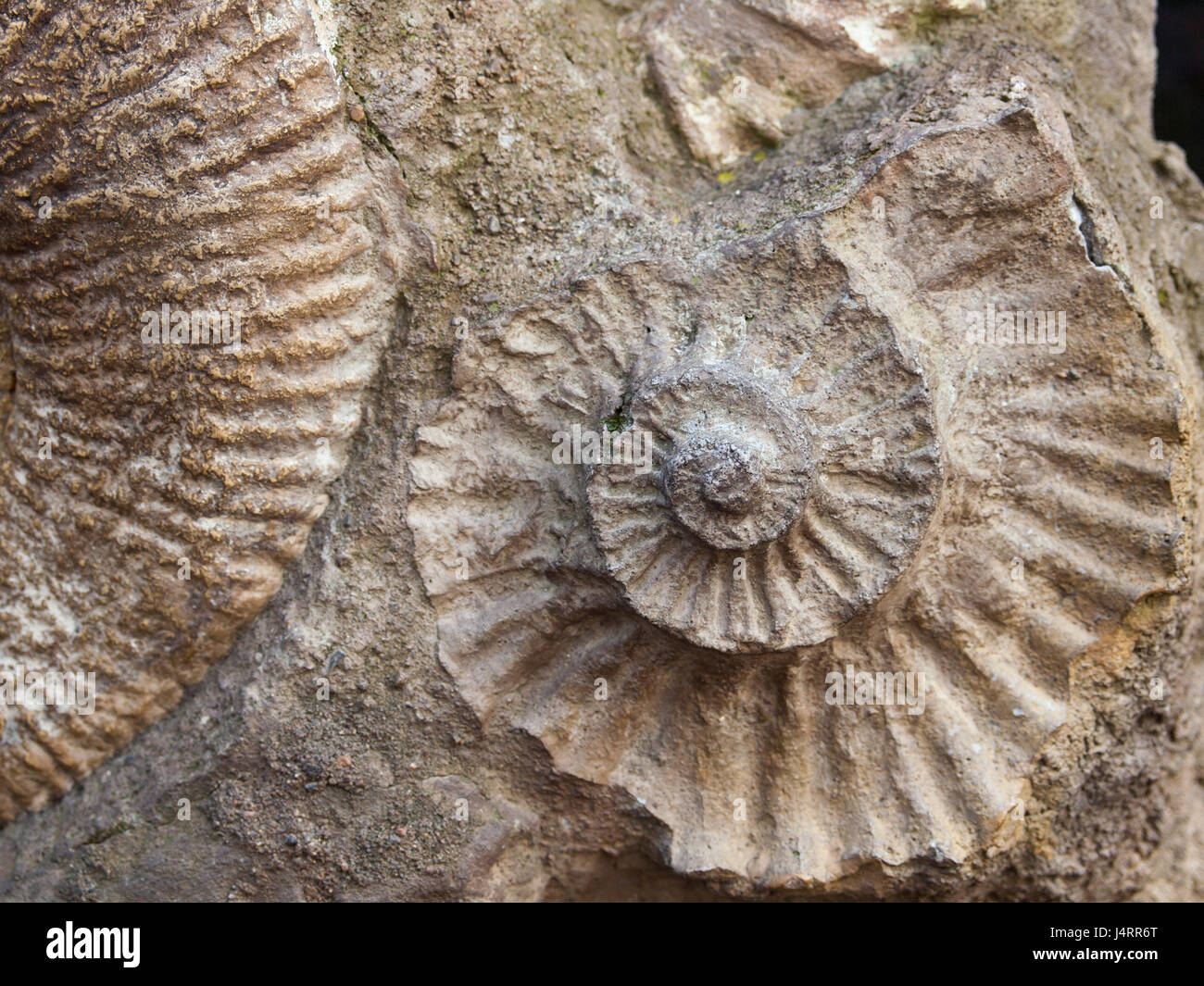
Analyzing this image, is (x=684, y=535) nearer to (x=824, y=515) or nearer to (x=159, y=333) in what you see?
(x=824, y=515)

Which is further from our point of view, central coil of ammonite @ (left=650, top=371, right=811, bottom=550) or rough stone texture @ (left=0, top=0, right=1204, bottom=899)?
rough stone texture @ (left=0, top=0, right=1204, bottom=899)

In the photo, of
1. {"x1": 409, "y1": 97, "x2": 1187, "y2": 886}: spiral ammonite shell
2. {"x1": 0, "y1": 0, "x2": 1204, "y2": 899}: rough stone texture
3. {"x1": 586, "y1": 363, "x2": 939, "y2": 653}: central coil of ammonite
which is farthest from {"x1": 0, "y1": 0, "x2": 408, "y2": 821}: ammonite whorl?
{"x1": 586, "y1": 363, "x2": 939, "y2": 653}: central coil of ammonite

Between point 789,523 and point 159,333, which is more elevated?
point 159,333

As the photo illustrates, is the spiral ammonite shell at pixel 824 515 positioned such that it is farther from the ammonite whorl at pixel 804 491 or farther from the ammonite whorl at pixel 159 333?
the ammonite whorl at pixel 159 333

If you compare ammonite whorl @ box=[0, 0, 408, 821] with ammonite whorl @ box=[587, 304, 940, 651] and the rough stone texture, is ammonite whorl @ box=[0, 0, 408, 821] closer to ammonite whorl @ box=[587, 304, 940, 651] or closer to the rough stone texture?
the rough stone texture

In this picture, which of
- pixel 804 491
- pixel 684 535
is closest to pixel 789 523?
pixel 804 491

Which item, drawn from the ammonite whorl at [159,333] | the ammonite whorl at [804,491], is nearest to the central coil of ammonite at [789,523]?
the ammonite whorl at [804,491]
